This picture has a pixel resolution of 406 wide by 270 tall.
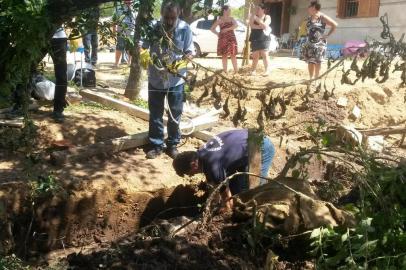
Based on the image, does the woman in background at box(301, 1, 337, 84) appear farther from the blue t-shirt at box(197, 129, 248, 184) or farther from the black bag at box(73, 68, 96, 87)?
the blue t-shirt at box(197, 129, 248, 184)

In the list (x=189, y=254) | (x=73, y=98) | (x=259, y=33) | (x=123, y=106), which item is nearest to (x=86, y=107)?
(x=73, y=98)

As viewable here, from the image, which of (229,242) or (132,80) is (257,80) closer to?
(132,80)

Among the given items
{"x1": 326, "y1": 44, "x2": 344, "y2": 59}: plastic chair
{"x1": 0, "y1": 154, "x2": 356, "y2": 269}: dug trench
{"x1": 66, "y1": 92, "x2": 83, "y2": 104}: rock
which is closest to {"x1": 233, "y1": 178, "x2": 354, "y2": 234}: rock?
{"x1": 0, "y1": 154, "x2": 356, "y2": 269}: dug trench

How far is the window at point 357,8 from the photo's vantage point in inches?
625

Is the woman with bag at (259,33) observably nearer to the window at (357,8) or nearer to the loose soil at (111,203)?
the loose soil at (111,203)

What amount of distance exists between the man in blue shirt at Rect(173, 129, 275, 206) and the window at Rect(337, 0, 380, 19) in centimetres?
1281

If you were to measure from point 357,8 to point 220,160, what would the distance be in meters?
14.1

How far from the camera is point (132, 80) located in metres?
7.97

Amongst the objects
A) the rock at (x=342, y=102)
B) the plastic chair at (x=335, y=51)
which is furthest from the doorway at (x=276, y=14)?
the rock at (x=342, y=102)

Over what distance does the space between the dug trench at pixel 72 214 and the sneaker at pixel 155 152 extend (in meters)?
0.52

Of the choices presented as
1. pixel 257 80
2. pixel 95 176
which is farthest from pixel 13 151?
pixel 257 80

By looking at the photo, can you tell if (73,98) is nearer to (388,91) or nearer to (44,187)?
(44,187)

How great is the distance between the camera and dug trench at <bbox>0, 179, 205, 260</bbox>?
459 cm

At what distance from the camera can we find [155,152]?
19.1ft
